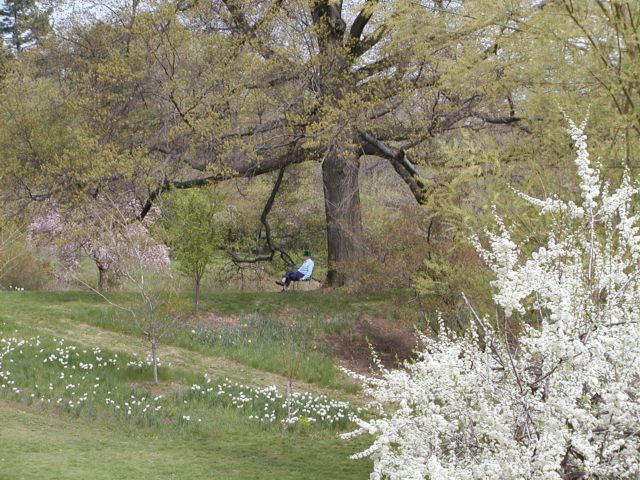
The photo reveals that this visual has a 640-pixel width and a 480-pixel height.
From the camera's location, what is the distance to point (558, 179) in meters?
8.30

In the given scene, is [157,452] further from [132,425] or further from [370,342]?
[370,342]

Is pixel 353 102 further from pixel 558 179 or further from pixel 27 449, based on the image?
→ pixel 27 449

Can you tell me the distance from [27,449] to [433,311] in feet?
23.1

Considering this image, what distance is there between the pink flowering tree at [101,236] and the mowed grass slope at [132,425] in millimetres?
1535

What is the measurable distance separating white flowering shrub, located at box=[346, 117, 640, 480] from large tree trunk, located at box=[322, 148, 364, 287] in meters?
12.0

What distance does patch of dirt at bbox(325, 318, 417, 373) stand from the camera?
1381 centimetres

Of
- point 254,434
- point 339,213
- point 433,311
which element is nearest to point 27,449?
point 254,434

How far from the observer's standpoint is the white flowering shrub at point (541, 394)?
4.00m

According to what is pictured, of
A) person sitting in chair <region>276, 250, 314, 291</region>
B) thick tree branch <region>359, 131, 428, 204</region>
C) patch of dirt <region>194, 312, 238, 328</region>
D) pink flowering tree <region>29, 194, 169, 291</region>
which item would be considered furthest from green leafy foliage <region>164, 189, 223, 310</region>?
thick tree branch <region>359, 131, 428, 204</region>

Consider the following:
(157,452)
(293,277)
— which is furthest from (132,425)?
(293,277)

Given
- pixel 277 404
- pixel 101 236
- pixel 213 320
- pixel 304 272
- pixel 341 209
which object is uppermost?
pixel 341 209

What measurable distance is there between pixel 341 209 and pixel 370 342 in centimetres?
435

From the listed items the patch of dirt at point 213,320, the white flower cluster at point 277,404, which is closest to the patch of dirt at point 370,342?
the patch of dirt at point 213,320

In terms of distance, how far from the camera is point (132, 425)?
956 centimetres
